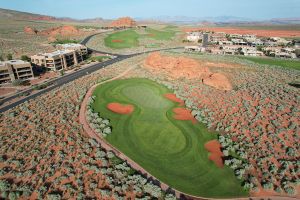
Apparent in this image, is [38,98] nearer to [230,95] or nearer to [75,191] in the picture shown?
[75,191]

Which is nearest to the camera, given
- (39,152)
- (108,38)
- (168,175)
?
(168,175)

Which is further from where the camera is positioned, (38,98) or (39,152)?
(38,98)

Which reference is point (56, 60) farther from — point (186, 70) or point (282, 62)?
point (282, 62)

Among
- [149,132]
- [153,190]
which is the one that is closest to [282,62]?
[149,132]

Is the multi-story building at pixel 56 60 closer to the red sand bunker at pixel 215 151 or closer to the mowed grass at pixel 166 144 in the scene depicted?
the mowed grass at pixel 166 144

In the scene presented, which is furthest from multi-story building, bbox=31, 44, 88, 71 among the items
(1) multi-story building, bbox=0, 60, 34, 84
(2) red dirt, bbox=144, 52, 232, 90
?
(2) red dirt, bbox=144, 52, 232, 90

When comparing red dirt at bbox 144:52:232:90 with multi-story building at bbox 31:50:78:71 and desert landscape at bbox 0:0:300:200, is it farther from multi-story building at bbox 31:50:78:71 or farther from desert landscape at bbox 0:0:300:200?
multi-story building at bbox 31:50:78:71

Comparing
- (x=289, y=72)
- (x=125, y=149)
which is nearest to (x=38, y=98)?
(x=125, y=149)

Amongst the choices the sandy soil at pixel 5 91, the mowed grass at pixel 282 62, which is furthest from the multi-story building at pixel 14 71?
the mowed grass at pixel 282 62
